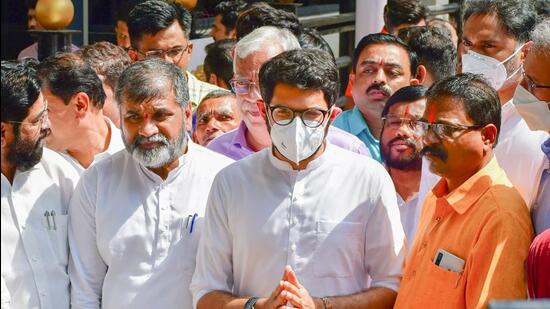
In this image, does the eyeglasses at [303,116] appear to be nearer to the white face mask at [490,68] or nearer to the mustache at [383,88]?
the white face mask at [490,68]

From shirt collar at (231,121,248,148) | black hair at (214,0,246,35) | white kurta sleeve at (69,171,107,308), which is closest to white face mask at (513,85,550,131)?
shirt collar at (231,121,248,148)

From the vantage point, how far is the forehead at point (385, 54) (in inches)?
208

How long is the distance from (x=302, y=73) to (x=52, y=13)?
3.18 meters

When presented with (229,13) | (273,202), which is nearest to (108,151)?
(273,202)

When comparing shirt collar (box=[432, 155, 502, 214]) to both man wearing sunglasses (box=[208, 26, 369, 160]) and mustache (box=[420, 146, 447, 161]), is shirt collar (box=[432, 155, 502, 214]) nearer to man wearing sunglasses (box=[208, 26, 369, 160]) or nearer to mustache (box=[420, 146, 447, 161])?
mustache (box=[420, 146, 447, 161])

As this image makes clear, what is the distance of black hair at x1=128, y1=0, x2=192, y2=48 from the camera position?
5.68 m

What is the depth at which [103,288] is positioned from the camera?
12.4 ft

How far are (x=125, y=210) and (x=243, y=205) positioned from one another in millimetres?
483

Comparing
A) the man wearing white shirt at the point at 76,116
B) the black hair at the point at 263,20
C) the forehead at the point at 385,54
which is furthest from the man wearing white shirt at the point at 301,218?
the black hair at the point at 263,20

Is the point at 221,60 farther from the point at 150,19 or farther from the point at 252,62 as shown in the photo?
the point at 252,62

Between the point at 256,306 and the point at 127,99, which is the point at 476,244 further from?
the point at 127,99

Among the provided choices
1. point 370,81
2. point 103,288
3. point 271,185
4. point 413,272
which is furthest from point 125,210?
point 370,81

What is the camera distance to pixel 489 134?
3.39 meters

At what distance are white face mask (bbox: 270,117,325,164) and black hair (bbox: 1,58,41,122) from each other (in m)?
0.86
